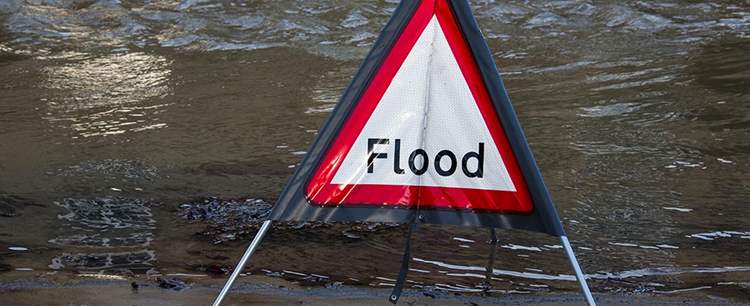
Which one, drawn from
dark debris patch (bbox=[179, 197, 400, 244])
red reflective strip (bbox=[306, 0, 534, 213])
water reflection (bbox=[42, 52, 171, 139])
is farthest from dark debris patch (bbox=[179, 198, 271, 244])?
water reflection (bbox=[42, 52, 171, 139])

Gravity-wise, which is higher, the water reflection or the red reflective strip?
the red reflective strip

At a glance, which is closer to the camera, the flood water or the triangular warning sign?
the triangular warning sign

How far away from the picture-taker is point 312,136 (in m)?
8.38

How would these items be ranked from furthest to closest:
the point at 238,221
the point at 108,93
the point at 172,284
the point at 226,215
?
1. the point at 108,93
2. the point at 226,215
3. the point at 238,221
4. the point at 172,284

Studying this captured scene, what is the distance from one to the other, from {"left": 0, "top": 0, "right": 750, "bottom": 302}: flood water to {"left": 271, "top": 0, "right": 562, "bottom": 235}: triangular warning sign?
114 centimetres

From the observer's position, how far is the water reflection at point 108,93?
892cm

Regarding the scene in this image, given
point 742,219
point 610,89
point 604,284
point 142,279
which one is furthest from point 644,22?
point 142,279

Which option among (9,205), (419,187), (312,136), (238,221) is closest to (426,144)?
(419,187)

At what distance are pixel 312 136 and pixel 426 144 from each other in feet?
13.7

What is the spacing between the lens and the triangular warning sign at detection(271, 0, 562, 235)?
411 centimetres

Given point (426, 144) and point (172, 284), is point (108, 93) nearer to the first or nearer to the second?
point (172, 284)

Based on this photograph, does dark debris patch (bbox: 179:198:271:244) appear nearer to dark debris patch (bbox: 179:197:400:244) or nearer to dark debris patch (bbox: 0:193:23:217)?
dark debris patch (bbox: 179:197:400:244)

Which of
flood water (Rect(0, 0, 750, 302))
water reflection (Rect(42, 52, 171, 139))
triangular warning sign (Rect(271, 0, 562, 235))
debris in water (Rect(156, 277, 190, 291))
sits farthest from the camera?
water reflection (Rect(42, 52, 171, 139))

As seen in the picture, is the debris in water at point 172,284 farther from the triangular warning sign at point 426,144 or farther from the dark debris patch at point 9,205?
the dark debris patch at point 9,205
